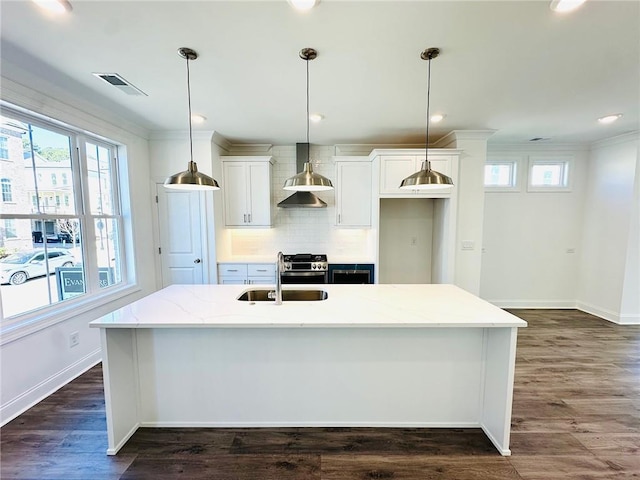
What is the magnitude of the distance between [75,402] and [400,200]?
4459 mm

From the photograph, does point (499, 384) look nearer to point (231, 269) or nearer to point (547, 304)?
point (231, 269)

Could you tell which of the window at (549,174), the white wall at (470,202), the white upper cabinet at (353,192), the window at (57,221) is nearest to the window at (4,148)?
the window at (57,221)

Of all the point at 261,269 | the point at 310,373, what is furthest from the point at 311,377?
the point at 261,269

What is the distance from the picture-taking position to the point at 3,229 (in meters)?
2.24

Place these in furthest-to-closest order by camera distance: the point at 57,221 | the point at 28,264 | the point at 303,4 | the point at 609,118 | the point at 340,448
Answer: the point at 609,118 < the point at 57,221 < the point at 28,264 < the point at 340,448 < the point at 303,4

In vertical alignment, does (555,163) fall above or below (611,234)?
above

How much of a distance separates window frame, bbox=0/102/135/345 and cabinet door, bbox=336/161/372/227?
2.83 m

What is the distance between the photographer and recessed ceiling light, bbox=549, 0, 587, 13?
1.52 m

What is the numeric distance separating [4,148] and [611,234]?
721 centimetres

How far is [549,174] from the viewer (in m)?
4.60

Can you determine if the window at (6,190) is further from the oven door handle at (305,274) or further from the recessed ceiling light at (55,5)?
the oven door handle at (305,274)

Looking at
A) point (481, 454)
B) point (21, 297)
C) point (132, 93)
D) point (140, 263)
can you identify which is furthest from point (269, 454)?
point (132, 93)

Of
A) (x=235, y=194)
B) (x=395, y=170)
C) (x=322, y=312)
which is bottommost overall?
(x=322, y=312)

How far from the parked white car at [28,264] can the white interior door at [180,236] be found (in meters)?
1.26
